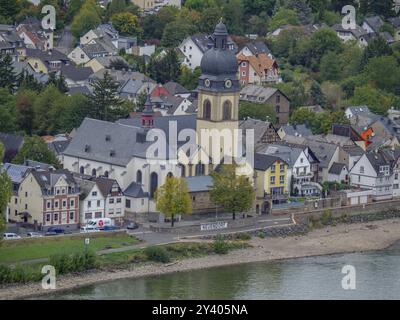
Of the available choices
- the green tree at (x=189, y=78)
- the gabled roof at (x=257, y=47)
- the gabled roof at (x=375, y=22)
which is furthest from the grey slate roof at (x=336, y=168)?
the gabled roof at (x=375, y=22)

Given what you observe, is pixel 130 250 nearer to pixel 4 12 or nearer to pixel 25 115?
pixel 25 115

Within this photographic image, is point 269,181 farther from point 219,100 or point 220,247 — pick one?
point 220,247

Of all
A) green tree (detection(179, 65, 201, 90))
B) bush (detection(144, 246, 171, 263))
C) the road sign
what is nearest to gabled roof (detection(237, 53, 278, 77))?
green tree (detection(179, 65, 201, 90))

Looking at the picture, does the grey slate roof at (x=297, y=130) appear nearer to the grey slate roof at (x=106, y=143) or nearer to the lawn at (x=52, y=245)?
the grey slate roof at (x=106, y=143)

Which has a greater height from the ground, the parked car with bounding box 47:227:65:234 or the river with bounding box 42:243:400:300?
the parked car with bounding box 47:227:65:234

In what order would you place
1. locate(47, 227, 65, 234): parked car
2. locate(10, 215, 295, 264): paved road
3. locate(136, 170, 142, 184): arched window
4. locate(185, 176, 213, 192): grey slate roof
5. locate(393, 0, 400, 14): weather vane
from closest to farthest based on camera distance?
locate(10, 215, 295, 264): paved road
locate(47, 227, 65, 234): parked car
locate(136, 170, 142, 184): arched window
locate(185, 176, 213, 192): grey slate roof
locate(393, 0, 400, 14): weather vane

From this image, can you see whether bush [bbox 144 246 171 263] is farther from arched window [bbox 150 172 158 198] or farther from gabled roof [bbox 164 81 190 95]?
gabled roof [bbox 164 81 190 95]

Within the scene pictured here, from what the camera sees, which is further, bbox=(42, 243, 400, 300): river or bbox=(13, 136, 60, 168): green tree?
bbox=(13, 136, 60, 168): green tree
